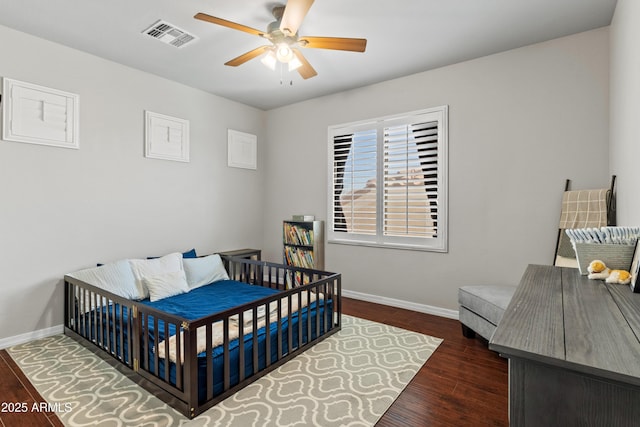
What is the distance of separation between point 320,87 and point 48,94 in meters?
2.76

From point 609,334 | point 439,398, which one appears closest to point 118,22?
point 609,334

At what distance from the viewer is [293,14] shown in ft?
6.70

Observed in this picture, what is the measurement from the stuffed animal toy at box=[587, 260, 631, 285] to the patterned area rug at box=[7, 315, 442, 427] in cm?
131

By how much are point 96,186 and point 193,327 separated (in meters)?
2.27

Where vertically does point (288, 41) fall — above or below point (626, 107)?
above

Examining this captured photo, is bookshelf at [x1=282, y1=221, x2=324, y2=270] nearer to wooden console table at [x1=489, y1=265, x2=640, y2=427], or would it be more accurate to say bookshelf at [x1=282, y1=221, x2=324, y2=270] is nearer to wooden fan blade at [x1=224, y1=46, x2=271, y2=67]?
wooden fan blade at [x1=224, y1=46, x2=271, y2=67]

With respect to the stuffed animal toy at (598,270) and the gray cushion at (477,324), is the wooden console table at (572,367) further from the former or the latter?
the gray cushion at (477,324)

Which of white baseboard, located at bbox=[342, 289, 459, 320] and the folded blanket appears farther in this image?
white baseboard, located at bbox=[342, 289, 459, 320]

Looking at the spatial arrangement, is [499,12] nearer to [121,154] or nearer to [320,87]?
[320,87]

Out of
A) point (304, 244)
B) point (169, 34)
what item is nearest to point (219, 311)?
point (304, 244)

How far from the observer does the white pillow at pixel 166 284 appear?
303 centimetres

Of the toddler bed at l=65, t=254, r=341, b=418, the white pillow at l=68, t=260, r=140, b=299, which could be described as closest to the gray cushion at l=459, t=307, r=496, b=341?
the toddler bed at l=65, t=254, r=341, b=418

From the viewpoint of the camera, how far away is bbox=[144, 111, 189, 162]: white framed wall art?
3.63m

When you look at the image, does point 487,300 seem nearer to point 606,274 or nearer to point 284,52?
point 606,274
